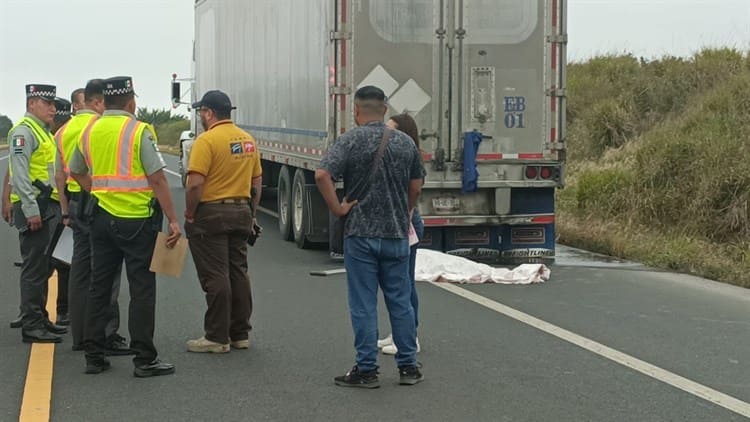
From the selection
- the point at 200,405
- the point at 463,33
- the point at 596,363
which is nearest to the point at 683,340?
the point at 596,363

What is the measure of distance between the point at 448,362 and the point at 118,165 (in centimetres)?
250

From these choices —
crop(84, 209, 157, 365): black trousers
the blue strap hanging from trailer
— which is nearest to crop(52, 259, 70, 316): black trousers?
crop(84, 209, 157, 365): black trousers

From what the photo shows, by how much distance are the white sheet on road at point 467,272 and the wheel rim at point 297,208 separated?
3.12 m

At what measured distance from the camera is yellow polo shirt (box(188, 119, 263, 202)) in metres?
8.01

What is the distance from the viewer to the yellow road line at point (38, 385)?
652 cm

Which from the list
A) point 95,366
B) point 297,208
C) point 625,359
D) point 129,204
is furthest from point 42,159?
point 297,208

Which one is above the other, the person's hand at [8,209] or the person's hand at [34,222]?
the person's hand at [8,209]

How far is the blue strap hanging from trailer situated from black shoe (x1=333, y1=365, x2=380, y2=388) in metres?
6.11

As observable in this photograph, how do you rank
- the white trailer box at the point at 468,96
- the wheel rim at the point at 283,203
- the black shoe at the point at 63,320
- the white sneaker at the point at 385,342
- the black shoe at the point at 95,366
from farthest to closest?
the wheel rim at the point at 283,203 < the white trailer box at the point at 468,96 < the black shoe at the point at 63,320 < the white sneaker at the point at 385,342 < the black shoe at the point at 95,366

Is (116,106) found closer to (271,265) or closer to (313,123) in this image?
(271,265)

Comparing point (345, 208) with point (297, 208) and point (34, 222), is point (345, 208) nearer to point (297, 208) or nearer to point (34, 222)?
point (34, 222)

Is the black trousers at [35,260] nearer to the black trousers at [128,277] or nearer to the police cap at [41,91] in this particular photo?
the police cap at [41,91]

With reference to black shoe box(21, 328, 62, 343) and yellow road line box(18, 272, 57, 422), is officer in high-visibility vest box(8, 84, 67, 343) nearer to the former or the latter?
black shoe box(21, 328, 62, 343)

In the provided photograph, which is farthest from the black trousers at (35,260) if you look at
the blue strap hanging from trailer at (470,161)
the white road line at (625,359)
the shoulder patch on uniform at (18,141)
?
the blue strap hanging from trailer at (470,161)
